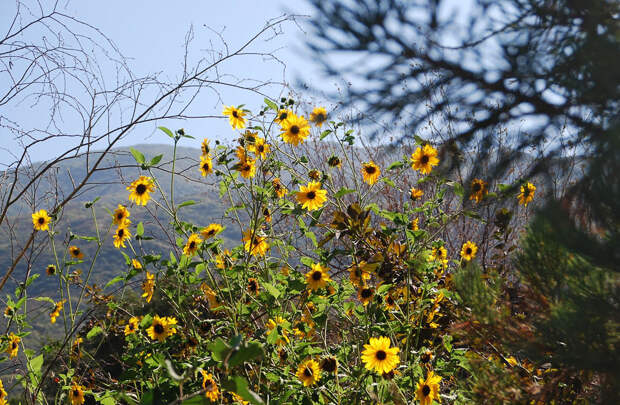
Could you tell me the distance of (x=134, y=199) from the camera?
7.50ft

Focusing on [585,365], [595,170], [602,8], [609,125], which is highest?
[602,8]

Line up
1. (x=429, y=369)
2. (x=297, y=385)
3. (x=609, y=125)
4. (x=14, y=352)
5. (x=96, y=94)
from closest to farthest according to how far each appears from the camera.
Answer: (x=609, y=125)
(x=297, y=385)
(x=96, y=94)
(x=429, y=369)
(x=14, y=352)

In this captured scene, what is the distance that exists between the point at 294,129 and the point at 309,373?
1208 mm

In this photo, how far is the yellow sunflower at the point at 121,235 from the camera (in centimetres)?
236

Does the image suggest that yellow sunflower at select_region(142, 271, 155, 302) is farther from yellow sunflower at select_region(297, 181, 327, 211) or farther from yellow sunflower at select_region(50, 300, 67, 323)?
yellow sunflower at select_region(297, 181, 327, 211)

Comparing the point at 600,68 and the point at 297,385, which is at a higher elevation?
the point at 600,68

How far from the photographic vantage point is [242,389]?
1.69 feet

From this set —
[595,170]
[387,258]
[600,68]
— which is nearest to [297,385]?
[387,258]

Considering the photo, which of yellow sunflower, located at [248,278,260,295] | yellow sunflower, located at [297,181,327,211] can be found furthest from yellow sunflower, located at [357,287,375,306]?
yellow sunflower, located at [248,278,260,295]

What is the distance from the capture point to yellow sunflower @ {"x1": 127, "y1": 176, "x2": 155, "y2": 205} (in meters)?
2.28

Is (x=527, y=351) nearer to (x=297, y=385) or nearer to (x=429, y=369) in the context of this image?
(x=297, y=385)

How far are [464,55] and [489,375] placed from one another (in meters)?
0.99

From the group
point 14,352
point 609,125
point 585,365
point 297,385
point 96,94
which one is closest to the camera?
point 585,365

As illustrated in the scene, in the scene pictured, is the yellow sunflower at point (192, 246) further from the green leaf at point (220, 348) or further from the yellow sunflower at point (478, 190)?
the green leaf at point (220, 348)
